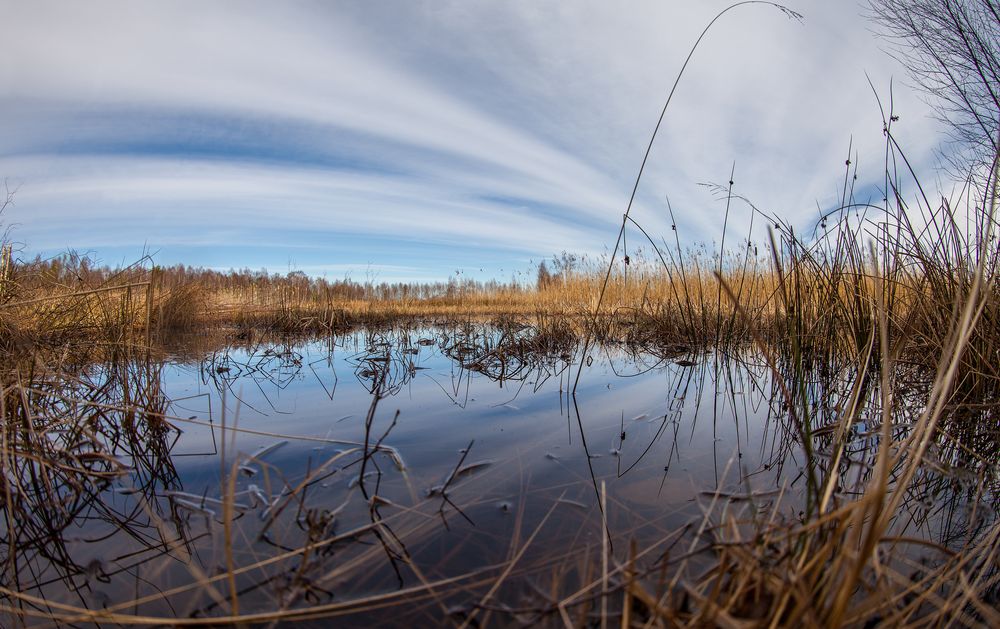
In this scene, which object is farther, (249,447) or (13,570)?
(249,447)

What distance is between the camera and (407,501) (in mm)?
1027

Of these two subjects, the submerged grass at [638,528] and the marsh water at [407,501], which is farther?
the marsh water at [407,501]

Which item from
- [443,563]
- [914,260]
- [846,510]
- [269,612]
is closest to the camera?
[846,510]

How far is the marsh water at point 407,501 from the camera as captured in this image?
2.36 feet

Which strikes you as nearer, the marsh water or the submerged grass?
the submerged grass

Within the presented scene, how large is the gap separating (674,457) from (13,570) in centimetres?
148

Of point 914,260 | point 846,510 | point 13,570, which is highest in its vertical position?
point 914,260

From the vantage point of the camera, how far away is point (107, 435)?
147 cm

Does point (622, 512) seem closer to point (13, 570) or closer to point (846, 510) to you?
point (846, 510)

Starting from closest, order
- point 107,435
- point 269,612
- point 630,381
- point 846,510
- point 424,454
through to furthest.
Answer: point 846,510 → point 269,612 → point 424,454 → point 107,435 → point 630,381

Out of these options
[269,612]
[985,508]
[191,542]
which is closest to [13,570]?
[191,542]

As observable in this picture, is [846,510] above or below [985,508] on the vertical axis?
above

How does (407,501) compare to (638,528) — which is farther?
(407,501)

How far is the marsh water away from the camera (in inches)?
28.3
